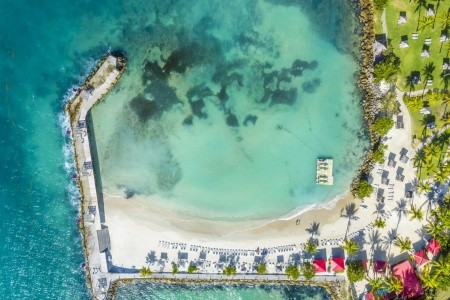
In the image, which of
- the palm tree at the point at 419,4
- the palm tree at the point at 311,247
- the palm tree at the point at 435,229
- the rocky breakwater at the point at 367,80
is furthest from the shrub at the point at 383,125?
the palm tree at the point at 311,247

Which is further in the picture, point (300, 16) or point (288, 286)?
point (288, 286)

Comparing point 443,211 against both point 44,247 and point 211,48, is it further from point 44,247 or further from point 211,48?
point 44,247

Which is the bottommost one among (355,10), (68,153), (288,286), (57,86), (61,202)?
(288,286)

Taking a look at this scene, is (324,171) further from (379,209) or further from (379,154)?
(379,209)

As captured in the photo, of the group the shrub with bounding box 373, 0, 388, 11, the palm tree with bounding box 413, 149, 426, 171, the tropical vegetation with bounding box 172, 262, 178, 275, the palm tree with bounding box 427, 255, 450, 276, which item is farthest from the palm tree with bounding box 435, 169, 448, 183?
the tropical vegetation with bounding box 172, 262, 178, 275

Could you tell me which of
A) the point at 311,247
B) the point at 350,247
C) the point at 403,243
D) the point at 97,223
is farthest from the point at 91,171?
the point at 403,243

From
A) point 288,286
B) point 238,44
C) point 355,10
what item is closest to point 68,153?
point 238,44
